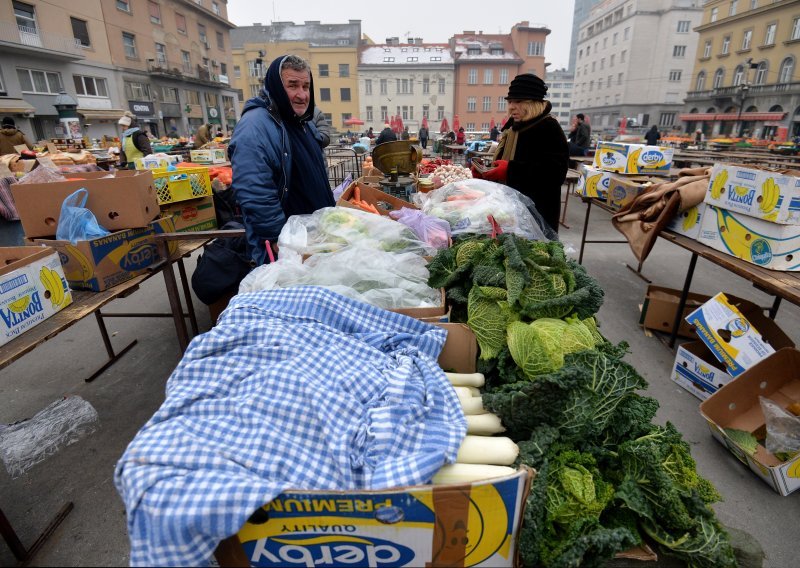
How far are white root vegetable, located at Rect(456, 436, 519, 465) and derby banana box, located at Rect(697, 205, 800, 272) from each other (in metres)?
2.48

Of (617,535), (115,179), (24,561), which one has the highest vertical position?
(115,179)

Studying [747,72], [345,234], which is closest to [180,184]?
[345,234]

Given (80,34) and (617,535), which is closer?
(617,535)

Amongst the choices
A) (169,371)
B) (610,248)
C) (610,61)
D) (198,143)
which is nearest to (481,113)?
(610,61)

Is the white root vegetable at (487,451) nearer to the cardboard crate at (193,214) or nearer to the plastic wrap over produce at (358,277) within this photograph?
the plastic wrap over produce at (358,277)

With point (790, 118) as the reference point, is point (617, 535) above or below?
below

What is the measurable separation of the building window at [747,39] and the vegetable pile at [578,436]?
53.2 meters

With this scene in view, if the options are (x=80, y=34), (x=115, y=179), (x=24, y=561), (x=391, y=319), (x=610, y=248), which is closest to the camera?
(x=391, y=319)

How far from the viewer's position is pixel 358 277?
2.01 meters

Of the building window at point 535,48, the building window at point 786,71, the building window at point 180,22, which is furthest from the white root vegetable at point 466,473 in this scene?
the building window at point 535,48

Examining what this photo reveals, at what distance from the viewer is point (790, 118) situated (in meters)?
33.6

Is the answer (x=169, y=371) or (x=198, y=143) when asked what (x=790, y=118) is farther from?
(x=169, y=371)

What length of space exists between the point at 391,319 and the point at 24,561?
2144mm

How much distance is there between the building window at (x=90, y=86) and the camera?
83.6ft
